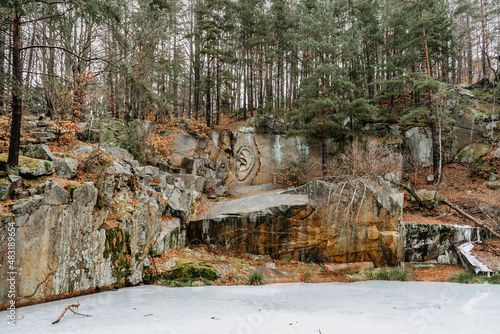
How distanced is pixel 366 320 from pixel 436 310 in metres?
1.57

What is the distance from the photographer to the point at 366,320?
354cm

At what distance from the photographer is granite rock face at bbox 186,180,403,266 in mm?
10688

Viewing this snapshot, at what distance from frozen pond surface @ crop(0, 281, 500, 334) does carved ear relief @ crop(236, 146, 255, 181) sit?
12.7m

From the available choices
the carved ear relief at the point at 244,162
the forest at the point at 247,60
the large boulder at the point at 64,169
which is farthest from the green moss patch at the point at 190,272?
the carved ear relief at the point at 244,162

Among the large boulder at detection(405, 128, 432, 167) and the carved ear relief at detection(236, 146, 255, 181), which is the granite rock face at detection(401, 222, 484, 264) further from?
the carved ear relief at detection(236, 146, 255, 181)

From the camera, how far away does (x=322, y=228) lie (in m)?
10.8

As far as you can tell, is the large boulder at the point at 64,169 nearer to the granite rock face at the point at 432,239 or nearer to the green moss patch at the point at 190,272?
the green moss patch at the point at 190,272

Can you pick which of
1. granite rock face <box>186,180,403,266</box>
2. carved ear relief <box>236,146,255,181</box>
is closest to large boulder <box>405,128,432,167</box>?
granite rock face <box>186,180,403,266</box>

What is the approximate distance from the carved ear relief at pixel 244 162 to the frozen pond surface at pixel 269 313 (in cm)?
1271

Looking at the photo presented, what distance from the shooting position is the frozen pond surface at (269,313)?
322 cm

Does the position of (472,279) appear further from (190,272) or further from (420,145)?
(420,145)

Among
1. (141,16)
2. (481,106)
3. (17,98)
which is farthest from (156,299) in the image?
(481,106)

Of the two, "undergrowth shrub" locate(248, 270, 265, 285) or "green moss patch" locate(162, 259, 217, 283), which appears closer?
"green moss patch" locate(162, 259, 217, 283)

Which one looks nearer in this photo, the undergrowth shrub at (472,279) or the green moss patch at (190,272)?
the green moss patch at (190,272)
